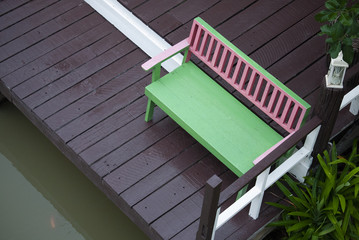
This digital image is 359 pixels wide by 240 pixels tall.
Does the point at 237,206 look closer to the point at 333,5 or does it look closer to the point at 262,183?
the point at 262,183

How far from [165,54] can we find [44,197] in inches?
79.2

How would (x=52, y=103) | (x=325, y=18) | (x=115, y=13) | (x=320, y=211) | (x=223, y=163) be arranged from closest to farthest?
(x=325, y=18), (x=320, y=211), (x=223, y=163), (x=52, y=103), (x=115, y=13)

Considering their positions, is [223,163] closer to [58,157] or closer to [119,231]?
[119,231]

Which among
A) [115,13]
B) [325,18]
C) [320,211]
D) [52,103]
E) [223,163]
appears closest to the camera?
[325,18]

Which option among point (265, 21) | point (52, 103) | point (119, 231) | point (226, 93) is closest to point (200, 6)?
point (265, 21)

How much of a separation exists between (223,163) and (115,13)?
201 cm

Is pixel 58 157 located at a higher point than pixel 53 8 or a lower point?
lower

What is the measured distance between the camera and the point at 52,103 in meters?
6.25

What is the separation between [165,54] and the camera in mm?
5750

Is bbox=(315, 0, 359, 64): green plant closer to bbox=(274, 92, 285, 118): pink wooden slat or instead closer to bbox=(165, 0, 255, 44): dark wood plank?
bbox=(274, 92, 285, 118): pink wooden slat

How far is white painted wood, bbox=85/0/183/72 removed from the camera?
6.40m

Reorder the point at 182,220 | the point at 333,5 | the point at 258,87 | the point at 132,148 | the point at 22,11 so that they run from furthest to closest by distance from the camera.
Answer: the point at 22,11, the point at 132,148, the point at 258,87, the point at 182,220, the point at 333,5

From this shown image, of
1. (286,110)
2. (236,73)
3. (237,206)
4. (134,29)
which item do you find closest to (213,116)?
(236,73)

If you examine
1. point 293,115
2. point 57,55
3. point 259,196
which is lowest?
point 259,196
